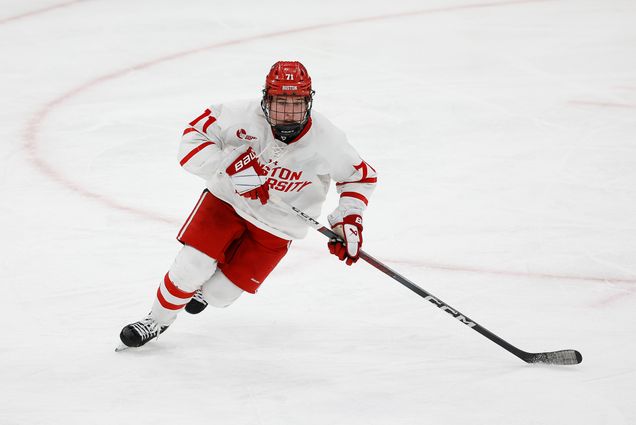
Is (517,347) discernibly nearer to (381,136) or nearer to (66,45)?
(381,136)

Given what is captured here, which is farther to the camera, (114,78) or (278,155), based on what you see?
(114,78)

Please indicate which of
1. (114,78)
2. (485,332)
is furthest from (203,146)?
(114,78)

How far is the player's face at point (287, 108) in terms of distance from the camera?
9.51 feet

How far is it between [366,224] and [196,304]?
4.07ft

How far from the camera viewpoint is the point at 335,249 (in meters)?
3.05

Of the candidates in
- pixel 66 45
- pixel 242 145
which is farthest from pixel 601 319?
pixel 66 45

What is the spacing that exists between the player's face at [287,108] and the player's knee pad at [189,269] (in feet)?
1.78

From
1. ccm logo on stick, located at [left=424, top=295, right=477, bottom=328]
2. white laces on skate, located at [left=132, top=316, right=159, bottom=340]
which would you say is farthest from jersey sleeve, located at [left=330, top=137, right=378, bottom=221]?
white laces on skate, located at [left=132, top=316, right=159, bottom=340]

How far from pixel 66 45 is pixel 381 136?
10.0ft

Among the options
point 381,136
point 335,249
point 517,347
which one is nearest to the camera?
point 335,249

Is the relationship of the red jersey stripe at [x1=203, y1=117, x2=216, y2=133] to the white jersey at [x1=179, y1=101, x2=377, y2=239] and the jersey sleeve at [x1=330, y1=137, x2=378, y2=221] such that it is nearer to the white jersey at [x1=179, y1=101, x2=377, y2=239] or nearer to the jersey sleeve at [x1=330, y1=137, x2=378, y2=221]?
the white jersey at [x1=179, y1=101, x2=377, y2=239]

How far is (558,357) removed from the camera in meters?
3.08

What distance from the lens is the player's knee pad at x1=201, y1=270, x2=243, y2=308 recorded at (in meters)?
3.28

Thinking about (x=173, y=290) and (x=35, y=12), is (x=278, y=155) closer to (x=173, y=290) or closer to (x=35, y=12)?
(x=173, y=290)
